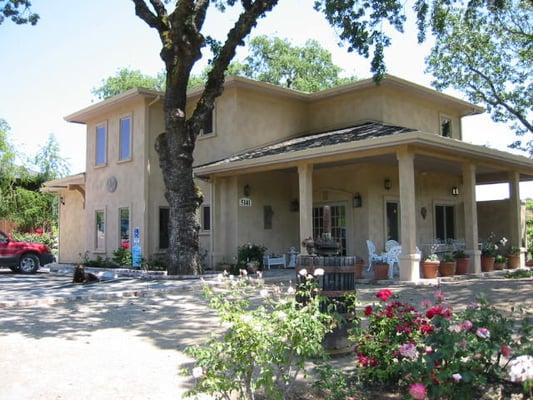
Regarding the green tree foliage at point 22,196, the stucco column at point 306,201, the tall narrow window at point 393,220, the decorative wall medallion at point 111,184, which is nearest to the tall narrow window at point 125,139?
the decorative wall medallion at point 111,184

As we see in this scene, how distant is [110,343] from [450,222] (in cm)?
1465

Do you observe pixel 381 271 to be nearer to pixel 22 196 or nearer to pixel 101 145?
pixel 101 145

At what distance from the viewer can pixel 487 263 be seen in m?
15.4

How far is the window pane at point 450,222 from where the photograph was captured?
18641mm

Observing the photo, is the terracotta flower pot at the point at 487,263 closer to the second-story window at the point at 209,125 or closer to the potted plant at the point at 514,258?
the potted plant at the point at 514,258

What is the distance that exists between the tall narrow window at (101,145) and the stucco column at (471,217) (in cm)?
1254

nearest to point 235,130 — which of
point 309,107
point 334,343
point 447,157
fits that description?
A: point 309,107

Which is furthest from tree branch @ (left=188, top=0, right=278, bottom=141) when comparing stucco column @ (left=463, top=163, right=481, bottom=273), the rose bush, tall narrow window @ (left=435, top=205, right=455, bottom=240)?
the rose bush

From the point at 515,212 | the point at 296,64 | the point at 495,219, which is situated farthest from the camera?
the point at 296,64

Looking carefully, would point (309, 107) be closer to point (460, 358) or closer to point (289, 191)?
point (289, 191)

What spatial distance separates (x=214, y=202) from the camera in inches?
671

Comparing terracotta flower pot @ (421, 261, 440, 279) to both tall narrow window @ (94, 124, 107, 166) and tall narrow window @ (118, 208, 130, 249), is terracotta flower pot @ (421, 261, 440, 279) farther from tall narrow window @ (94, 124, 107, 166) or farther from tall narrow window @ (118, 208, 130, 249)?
tall narrow window @ (94, 124, 107, 166)

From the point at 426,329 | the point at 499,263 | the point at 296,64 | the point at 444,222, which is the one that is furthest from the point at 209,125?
the point at 296,64

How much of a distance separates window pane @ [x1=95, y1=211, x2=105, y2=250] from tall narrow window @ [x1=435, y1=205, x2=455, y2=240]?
11792 millimetres
